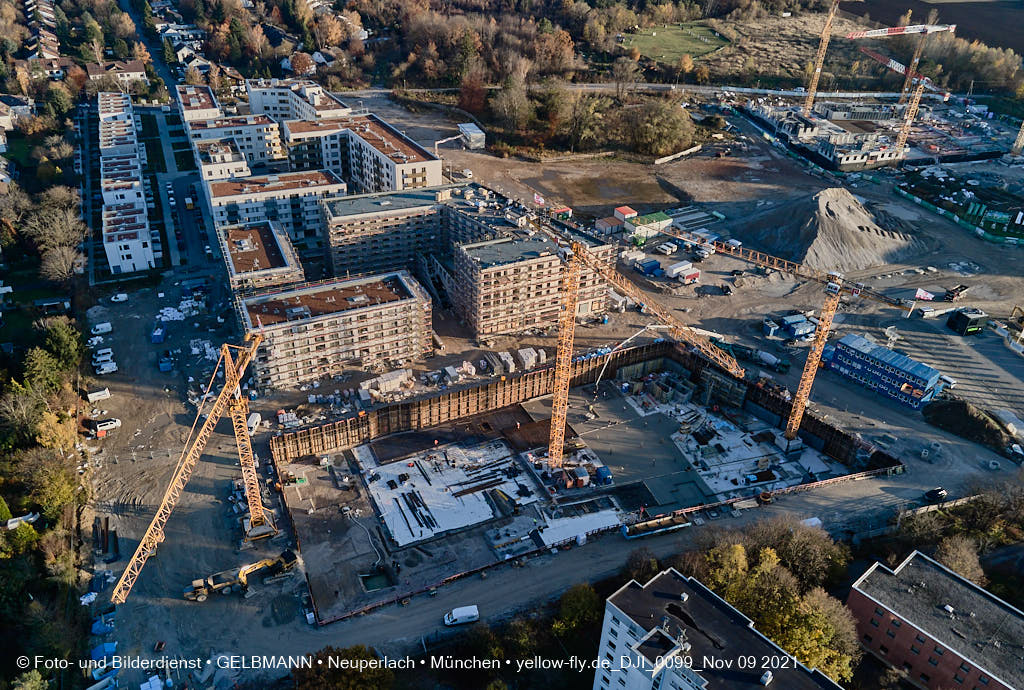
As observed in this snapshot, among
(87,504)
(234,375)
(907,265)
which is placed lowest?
(87,504)

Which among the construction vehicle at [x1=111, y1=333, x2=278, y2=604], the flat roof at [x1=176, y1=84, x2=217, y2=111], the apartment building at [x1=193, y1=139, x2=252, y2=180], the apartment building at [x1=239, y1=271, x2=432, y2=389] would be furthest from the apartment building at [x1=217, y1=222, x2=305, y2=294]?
the flat roof at [x1=176, y1=84, x2=217, y2=111]

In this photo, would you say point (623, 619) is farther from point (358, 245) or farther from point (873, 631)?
point (358, 245)

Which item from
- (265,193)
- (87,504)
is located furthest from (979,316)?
(87,504)

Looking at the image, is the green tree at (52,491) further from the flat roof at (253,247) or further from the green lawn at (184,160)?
the green lawn at (184,160)

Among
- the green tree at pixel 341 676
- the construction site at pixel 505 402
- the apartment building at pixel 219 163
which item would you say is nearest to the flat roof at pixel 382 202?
the construction site at pixel 505 402

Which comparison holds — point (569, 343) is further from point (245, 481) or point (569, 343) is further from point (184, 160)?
point (184, 160)

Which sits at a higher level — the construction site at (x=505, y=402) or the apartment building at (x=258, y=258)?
the apartment building at (x=258, y=258)
